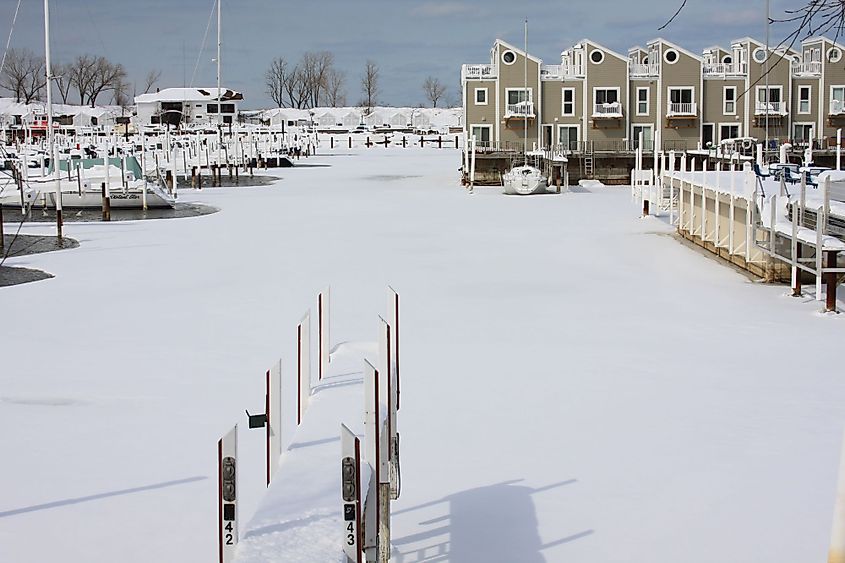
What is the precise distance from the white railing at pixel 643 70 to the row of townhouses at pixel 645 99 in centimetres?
6

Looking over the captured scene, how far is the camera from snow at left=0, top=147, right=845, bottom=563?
8258mm

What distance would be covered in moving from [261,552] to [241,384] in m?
7.31

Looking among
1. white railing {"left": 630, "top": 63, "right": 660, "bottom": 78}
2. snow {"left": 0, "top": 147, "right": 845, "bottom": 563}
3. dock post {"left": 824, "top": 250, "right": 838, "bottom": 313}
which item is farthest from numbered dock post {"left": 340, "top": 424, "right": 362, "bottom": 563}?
white railing {"left": 630, "top": 63, "right": 660, "bottom": 78}

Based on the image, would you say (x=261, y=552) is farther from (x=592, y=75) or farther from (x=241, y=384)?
(x=592, y=75)

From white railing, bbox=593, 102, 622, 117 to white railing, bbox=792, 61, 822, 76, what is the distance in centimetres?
1110

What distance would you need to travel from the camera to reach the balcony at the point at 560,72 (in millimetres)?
68812

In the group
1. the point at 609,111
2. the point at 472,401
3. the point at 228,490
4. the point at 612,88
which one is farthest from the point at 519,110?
the point at 228,490

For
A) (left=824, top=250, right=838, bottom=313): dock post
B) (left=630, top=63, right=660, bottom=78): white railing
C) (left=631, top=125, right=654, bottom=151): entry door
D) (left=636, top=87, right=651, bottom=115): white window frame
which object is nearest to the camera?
(left=824, top=250, right=838, bottom=313): dock post

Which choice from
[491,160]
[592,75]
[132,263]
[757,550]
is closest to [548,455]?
[757,550]

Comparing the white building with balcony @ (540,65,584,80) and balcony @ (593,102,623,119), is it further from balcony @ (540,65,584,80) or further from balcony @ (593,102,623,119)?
balcony @ (593,102,623,119)

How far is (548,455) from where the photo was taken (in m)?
10.0

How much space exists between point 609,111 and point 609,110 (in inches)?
3.7

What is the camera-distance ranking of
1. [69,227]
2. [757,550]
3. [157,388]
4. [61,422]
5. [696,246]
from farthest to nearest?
[69,227], [696,246], [157,388], [61,422], [757,550]

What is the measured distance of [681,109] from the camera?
2672 inches
